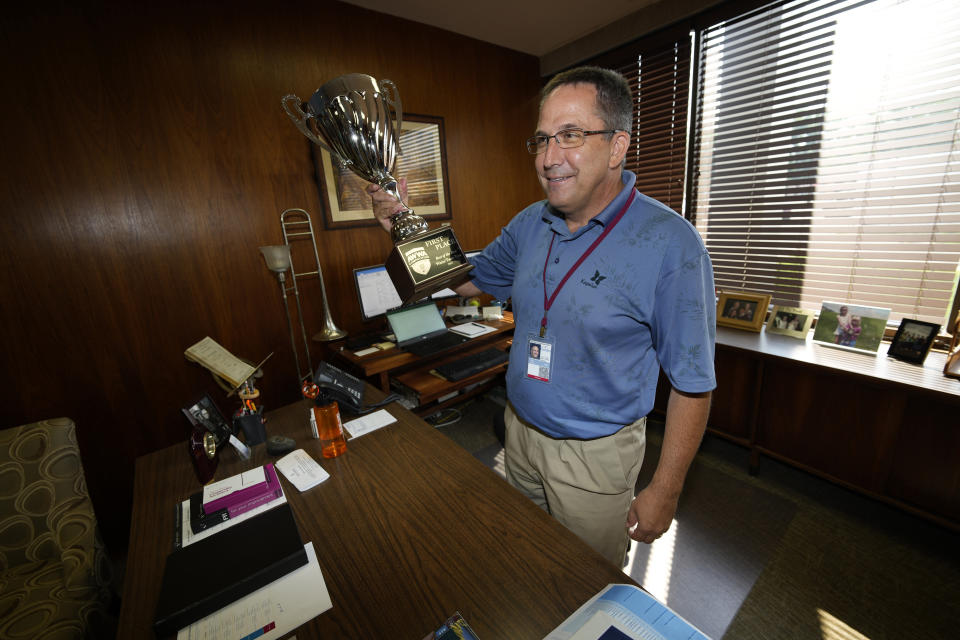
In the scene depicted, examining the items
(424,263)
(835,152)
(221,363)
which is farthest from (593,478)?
(835,152)

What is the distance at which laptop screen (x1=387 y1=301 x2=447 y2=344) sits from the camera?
2189mm

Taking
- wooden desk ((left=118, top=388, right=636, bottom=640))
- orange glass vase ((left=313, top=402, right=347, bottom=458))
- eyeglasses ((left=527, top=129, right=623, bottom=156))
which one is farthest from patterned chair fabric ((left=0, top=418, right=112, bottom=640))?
eyeglasses ((left=527, top=129, right=623, bottom=156))

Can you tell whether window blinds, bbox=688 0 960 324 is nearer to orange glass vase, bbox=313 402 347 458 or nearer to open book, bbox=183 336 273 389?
orange glass vase, bbox=313 402 347 458

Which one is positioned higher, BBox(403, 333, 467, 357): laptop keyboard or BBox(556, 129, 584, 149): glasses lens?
BBox(556, 129, 584, 149): glasses lens

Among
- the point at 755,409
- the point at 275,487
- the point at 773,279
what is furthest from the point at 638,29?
the point at 275,487

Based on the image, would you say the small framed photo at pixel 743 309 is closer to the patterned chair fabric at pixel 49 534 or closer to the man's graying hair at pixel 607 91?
the man's graying hair at pixel 607 91

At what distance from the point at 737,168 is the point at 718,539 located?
206 cm

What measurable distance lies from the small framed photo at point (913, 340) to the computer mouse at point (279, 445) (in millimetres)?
2557

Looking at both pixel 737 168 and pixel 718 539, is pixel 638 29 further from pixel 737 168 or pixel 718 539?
pixel 718 539

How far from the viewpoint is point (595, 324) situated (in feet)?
3.18

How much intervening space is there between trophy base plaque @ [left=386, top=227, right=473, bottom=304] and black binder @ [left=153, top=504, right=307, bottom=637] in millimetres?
581

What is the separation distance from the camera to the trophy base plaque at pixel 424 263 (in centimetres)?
83

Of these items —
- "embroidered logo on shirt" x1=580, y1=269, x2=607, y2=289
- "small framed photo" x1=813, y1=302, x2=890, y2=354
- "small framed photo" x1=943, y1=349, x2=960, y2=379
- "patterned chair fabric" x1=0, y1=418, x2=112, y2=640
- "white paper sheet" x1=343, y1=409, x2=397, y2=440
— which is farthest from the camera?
"small framed photo" x1=813, y1=302, x2=890, y2=354

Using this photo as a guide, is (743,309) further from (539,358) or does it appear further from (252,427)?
(252,427)
